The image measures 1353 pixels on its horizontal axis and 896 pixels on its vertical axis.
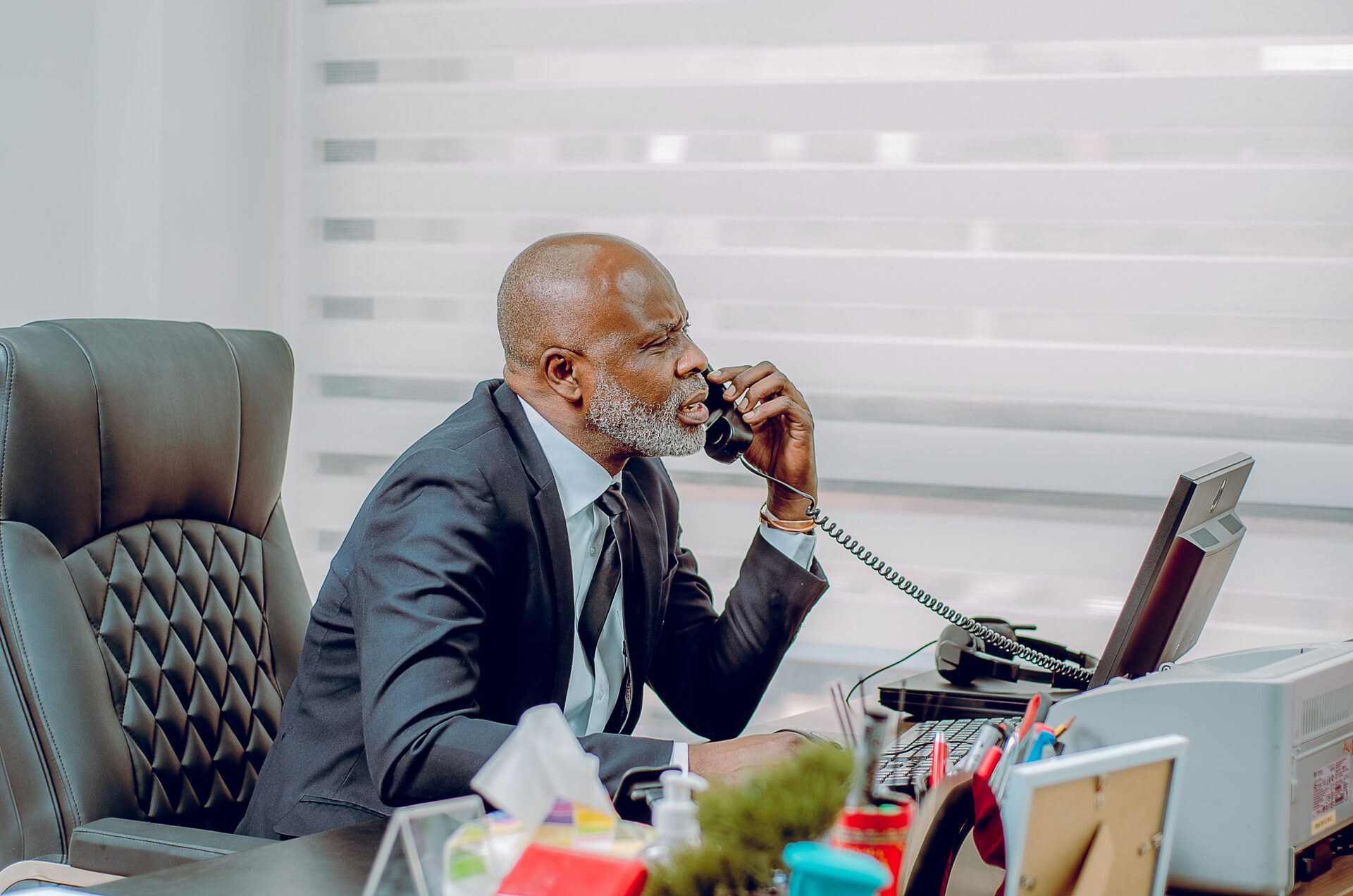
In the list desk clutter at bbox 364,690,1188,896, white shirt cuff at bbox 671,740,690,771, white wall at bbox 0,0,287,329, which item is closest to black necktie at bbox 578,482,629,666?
white shirt cuff at bbox 671,740,690,771

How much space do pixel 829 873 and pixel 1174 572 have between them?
0.84m

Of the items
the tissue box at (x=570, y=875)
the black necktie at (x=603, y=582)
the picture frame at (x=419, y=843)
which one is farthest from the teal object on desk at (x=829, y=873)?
the black necktie at (x=603, y=582)

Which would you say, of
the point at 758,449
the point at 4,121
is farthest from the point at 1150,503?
the point at 4,121

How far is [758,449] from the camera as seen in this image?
1733 mm

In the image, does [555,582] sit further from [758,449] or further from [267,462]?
[267,462]

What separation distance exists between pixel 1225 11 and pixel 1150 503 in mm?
916

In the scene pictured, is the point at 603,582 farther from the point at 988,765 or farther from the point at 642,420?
the point at 988,765

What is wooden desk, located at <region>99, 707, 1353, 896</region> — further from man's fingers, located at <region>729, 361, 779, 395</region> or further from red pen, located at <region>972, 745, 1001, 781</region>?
man's fingers, located at <region>729, 361, 779, 395</region>

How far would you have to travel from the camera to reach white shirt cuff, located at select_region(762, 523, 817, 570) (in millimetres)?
1654

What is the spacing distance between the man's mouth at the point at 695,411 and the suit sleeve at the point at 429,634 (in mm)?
336

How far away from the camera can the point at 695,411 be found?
5.26 ft

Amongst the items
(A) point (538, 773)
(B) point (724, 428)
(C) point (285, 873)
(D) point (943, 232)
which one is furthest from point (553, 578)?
(D) point (943, 232)

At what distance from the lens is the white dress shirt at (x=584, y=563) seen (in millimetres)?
1495

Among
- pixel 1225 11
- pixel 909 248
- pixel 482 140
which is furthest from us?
pixel 482 140
